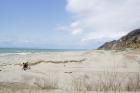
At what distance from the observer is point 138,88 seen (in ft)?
26.7

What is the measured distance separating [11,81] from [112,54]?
12.5 metres

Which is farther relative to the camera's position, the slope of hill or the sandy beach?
the slope of hill

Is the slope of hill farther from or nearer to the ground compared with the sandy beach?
farther from the ground

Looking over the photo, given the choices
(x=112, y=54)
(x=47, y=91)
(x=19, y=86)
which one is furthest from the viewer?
(x=112, y=54)

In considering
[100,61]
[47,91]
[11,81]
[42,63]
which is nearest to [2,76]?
[11,81]

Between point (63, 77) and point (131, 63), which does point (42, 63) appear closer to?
point (131, 63)

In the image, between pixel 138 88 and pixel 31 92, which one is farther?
pixel 138 88

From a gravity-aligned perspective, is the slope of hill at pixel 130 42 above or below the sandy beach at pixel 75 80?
above

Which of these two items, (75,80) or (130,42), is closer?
(75,80)

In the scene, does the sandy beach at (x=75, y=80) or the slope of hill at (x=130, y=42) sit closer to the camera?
the sandy beach at (x=75, y=80)

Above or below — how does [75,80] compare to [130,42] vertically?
below

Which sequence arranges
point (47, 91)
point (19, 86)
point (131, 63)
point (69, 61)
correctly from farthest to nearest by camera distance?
point (69, 61)
point (131, 63)
point (19, 86)
point (47, 91)

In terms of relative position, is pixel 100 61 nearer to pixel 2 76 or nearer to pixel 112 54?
pixel 112 54

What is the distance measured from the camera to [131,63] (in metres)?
18.2
